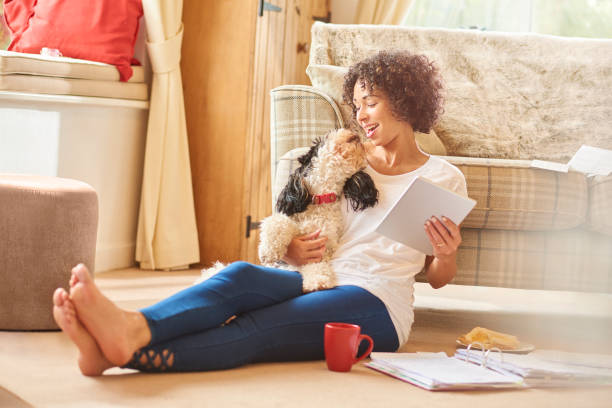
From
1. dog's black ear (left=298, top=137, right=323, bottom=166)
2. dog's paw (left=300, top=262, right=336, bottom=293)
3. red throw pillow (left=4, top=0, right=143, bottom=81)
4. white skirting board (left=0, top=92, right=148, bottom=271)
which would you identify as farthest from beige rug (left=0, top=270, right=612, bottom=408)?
red throw pillow (left=4, top=0, right=143, bottom=81)

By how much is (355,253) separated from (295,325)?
266 millimetres

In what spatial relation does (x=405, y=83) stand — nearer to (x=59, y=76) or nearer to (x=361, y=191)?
(x=361, y=191)

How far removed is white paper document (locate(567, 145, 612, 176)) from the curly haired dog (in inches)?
33.3

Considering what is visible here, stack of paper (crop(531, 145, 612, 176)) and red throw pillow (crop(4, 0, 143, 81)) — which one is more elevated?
red throw pillow (crop(4, 0, 143, 81))

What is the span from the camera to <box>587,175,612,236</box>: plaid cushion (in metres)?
2.35

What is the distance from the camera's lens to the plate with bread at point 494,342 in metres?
2.08

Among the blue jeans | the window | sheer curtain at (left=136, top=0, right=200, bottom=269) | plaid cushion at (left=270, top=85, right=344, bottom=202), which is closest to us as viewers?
the blue jeans

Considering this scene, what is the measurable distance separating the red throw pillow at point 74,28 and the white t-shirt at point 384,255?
1.50 m

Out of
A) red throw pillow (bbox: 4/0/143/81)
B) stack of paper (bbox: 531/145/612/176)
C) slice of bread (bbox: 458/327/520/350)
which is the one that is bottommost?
slice of bread (bbox: 458/327/520/350)

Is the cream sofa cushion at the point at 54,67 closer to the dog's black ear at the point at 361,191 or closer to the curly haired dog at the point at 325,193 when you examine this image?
the curly haired dog at the point at 325,193

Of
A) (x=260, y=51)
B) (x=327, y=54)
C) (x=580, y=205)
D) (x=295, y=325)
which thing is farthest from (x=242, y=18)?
(x=295, y=325)

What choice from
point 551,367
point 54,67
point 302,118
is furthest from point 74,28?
Result: point 551,367

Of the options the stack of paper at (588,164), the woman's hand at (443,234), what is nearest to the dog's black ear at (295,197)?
the woman's hand at (443,234)

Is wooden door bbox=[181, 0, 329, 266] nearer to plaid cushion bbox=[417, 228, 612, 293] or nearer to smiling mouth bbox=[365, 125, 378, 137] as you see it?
plaid cushion bbox=[417, 228, 612, 293]
